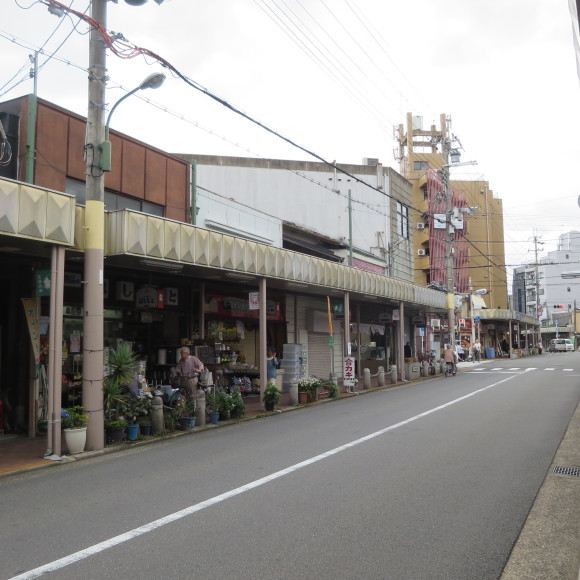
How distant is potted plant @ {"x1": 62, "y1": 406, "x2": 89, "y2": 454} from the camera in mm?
9906

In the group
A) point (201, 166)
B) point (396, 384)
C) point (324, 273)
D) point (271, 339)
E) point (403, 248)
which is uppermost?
point (201, 166)

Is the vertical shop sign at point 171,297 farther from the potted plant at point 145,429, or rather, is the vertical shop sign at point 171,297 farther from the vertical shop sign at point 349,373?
the vertical shop sign at point 349,373

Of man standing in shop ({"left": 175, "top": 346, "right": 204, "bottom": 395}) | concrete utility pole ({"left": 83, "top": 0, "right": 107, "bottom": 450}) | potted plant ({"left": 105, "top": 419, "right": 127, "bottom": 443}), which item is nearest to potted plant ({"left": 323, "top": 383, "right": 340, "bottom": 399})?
man standing in shop ({"left": 175, "top": 346, "right": 204, "bottom": 395})

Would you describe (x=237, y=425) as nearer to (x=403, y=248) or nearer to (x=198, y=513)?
(x=198, y=513)

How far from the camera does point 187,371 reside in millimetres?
13492

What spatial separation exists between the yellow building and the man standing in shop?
3946 cm

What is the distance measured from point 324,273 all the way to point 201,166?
13.8 m

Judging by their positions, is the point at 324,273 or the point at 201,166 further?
the point at 201,166

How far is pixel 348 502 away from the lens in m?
6.31

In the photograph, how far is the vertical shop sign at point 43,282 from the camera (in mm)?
10766

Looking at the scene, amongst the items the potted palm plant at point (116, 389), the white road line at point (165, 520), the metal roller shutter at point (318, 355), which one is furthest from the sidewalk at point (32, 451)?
the metal roller shutter at point (318, 355)

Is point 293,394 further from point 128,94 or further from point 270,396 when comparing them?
point 128,94

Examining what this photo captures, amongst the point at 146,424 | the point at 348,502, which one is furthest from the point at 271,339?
the point at 348,502

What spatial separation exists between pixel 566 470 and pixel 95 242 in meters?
8.94
